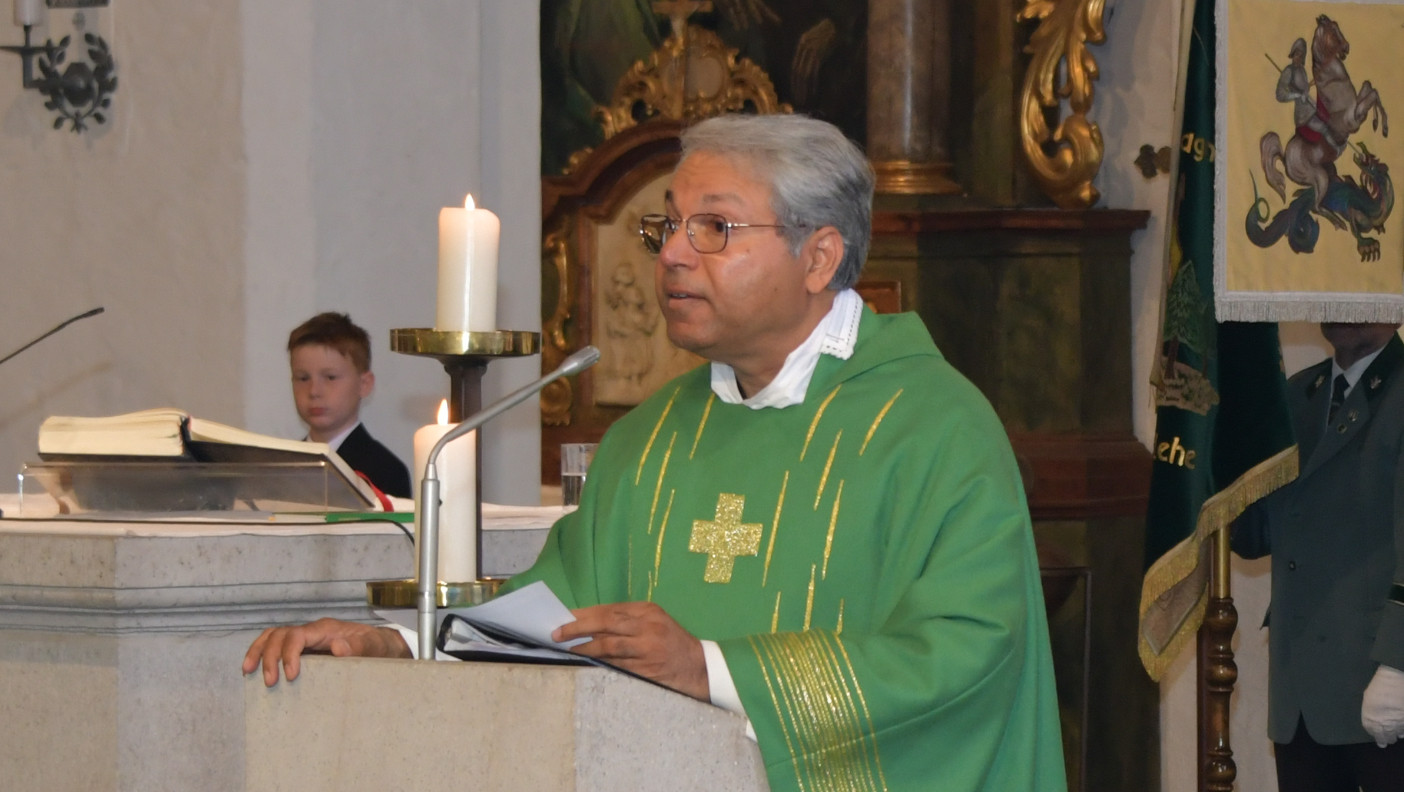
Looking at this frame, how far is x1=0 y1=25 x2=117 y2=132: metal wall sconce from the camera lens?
4750 millimetres

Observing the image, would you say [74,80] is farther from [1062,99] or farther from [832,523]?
[1062,99]

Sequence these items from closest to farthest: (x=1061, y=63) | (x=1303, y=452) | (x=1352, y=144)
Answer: (x=1352, y=144)
(x=1303, y=452)
(x=1061, y=63)

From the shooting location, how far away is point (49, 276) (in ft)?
16.0

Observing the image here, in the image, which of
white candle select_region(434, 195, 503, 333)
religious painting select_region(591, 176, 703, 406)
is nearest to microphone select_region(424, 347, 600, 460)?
white candle select_region(434, 195, 503, 333)

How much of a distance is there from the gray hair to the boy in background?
6.44 ft

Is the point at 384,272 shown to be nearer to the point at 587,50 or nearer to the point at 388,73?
the point at 388,73

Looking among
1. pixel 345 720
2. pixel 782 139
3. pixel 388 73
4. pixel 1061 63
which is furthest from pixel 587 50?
pixel 345 720

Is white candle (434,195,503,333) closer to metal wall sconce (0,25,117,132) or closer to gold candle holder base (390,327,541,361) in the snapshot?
gold candle holder base (390,327,541,361)

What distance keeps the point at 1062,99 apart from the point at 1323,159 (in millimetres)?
2314

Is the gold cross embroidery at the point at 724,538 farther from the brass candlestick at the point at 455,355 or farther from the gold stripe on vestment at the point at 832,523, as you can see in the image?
the brass candlestick at the point at 455,355

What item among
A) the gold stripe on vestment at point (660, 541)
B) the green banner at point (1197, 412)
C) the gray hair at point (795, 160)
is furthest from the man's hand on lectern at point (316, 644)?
the green banner at point (1197, 412)

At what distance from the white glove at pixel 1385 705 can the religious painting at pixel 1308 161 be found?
81cm

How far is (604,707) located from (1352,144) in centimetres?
309

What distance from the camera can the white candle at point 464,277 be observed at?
2.09 metres
